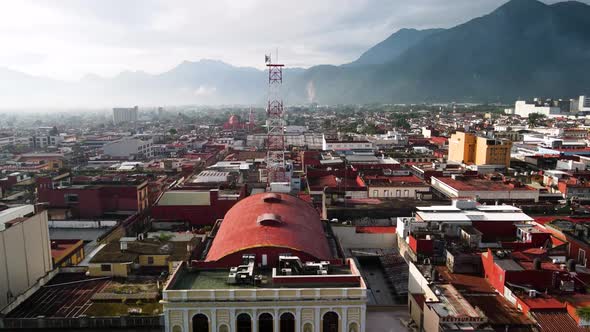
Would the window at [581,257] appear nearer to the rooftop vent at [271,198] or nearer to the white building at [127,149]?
the rooftop vent at [271,198]

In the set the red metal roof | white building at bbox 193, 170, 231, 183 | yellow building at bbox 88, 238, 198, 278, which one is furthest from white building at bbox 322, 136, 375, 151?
yellow building at bbox 88, 238, 198, 278

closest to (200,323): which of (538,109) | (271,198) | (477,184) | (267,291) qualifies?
(267,291)

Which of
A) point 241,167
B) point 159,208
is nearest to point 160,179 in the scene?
point 241,167

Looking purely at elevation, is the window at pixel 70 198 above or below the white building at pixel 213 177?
below

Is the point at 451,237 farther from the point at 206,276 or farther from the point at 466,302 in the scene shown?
the point at 206,276

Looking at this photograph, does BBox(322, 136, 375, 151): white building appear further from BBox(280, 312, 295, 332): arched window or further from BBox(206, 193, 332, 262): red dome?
BBox(280, 312, 295, 332): arched window

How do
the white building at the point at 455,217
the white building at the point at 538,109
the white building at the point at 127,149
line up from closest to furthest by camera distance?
the white building at the point at 455,217
the white building at the point at 127,149
the white building at the point at 538,109

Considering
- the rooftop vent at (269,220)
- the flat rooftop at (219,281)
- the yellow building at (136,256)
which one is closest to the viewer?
the flat rooftop at (219,281)

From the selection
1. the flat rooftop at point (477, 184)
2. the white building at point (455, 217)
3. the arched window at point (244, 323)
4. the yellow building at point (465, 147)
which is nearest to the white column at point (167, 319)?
the arched window at point (244, 323)
